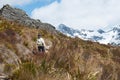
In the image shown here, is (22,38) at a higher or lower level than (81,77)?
higher

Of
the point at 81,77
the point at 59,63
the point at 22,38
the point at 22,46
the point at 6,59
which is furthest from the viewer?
the point at 22,38

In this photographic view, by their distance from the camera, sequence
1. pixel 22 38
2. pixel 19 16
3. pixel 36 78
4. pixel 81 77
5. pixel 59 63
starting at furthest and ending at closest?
pixel 19 16 → pixel 22 38 → pixel 59 63 → pixel 81 77 → pixel 36 78

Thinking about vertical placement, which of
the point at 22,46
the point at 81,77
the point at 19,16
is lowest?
the point at 81,77

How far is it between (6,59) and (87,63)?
220 inches

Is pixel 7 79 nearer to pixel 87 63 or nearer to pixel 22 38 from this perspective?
pixel 87 63

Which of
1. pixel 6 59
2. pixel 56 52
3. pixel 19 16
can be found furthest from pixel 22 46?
pixel 19 16

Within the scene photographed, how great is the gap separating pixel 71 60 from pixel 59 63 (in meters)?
0.40

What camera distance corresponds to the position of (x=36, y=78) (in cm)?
1170

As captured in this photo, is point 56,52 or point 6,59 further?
point 6,59

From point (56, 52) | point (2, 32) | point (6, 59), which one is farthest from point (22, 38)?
point (56, 52)

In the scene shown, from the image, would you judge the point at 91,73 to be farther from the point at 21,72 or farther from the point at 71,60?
the point at 21,72

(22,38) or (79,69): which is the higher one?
(22,38)

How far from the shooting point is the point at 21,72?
1238 cm

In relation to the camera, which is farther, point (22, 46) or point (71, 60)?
point (22, 46)
